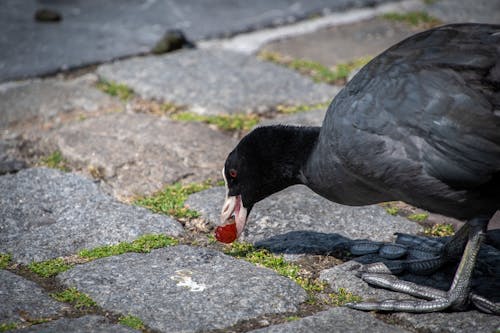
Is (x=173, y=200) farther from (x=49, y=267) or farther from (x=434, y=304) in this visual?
(x=434, y=304)

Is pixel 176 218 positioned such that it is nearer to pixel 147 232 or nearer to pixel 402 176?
pixel 147 232

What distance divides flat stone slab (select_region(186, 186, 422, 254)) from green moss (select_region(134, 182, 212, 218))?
0.05 m

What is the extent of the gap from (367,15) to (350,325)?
4.94m

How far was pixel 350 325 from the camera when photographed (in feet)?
11.7

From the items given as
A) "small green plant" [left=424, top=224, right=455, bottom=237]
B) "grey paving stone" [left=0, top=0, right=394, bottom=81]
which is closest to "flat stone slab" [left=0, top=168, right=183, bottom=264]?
"small green plant" [left=424, top=224, right=455, bottom=237]

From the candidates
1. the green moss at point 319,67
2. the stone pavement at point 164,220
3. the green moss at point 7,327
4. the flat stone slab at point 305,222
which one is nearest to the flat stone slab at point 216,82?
the stone pavement at point 164,220

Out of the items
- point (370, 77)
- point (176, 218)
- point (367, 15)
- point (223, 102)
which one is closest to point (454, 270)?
point (370, 77)

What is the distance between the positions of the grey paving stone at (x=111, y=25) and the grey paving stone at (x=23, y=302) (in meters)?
3.01

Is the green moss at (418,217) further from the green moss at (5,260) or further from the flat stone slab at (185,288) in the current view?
the green moss at (5,260)

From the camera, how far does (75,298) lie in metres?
3.74

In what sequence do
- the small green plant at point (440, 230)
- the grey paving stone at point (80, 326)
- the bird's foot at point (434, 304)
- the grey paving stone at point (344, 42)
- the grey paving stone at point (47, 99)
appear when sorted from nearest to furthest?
the grey paving stone at point (80, 326), the bird's foot at point (434, 304), the small green plant at point (440, 230), the grey paving stone at point (47, 99), the grey paving stone at point (344, 42)

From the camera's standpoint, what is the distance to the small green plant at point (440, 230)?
452 cm

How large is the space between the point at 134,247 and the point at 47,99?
2195mm

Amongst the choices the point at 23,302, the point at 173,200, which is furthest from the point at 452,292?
the point at 23,302
